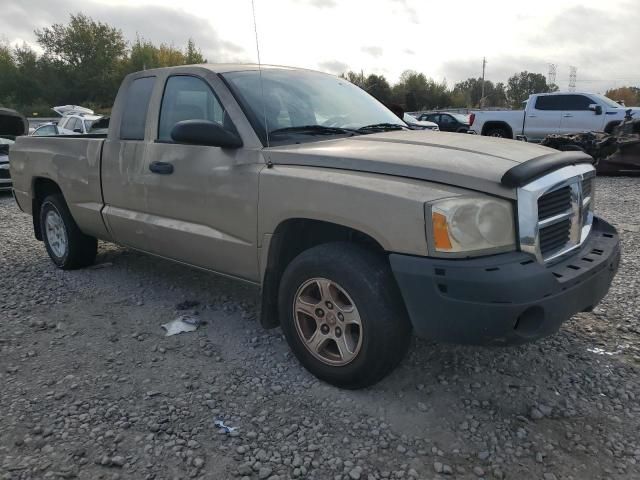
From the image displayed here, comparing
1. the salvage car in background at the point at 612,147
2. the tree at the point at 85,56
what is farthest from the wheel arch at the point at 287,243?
the tree at the point at 85,56

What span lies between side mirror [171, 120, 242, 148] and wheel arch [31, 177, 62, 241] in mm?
2724

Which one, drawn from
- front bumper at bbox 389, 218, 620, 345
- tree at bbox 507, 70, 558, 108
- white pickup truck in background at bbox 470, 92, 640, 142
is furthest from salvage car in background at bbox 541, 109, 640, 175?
tree at bbox 507, 70, 558, 108

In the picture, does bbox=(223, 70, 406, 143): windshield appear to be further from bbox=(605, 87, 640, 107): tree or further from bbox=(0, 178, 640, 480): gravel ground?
bbox=(605, 87, 640, 107): tree

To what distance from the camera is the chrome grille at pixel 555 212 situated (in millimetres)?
2566

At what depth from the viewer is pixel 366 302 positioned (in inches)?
108

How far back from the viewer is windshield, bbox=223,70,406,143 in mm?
3502

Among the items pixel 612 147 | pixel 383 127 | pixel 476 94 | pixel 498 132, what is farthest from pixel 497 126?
pixel 476 94

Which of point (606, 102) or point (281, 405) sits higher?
point (606, 102)

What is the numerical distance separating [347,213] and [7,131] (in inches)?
455

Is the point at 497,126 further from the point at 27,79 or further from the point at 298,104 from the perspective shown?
the point at 27,79

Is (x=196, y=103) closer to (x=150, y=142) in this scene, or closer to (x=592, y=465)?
(x=150, y=142)

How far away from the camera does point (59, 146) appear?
5074mm

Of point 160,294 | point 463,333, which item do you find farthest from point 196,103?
point 463,333

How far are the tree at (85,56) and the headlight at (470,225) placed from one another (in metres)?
58.9
